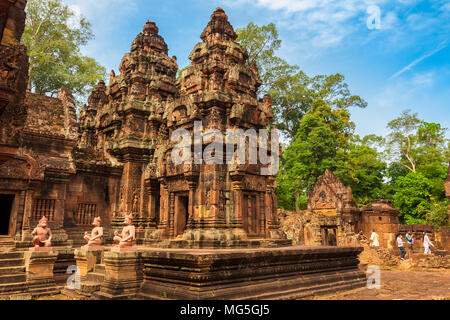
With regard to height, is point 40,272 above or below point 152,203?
below

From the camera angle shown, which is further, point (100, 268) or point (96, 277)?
point (100, 268)

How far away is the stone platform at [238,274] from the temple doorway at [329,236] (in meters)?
9.47

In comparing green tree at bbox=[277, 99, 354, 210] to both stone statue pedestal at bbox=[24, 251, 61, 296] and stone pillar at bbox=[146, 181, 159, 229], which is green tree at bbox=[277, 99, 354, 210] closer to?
stone pillar at bbox=[146, 181, 159, 229]

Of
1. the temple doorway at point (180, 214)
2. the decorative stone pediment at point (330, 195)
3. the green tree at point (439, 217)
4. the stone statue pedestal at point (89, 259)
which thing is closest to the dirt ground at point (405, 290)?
the temple doorway at point (180, 214)

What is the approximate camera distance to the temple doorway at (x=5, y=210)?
10.6 metres

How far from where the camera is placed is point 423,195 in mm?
27359

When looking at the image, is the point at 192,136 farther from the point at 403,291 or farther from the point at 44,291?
the point at 403,291

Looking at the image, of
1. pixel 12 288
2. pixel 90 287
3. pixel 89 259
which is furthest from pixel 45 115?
pixel 90 287

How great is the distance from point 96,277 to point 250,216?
4.73 metres

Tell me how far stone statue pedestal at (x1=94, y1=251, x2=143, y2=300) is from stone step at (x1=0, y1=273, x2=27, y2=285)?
2.55 metres

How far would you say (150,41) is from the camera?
15289 mm

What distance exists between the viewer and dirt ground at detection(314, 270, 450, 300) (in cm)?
857
